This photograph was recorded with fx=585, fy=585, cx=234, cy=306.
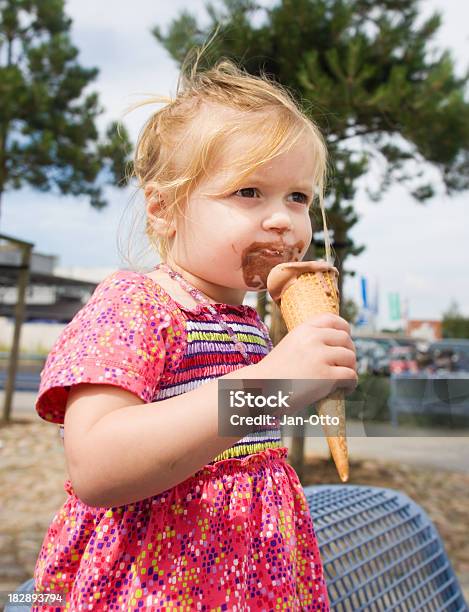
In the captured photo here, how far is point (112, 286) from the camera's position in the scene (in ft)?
2.85

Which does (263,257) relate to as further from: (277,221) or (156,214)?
(156,214)

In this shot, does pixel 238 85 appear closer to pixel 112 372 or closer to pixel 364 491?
pixel 112 372

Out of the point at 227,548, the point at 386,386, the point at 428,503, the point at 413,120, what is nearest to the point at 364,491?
the point at 227,548

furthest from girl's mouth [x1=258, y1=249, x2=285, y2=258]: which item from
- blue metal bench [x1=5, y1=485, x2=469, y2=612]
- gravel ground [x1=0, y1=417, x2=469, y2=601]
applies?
gravel ground [x1=0, y1=417, x2=469, y2=601]

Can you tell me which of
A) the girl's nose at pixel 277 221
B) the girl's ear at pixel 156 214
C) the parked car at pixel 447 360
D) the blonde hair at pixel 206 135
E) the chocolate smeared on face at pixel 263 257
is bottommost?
the chocolate smeared on face at pixel 263 257

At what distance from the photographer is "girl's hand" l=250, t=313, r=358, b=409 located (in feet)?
2.23

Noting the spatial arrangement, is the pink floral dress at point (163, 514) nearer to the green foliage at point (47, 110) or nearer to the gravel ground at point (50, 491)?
the gravel ground at point (50, 491)

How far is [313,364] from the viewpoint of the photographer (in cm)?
68

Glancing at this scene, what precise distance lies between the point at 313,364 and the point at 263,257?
0.86ft

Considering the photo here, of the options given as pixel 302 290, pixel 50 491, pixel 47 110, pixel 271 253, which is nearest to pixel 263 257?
pixel 271 253

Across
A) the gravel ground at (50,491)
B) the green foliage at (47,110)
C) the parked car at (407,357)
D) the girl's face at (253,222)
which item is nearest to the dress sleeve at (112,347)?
the girl's face at (253,222)

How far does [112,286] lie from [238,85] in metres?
0.45

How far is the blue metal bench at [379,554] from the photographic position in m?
1.52

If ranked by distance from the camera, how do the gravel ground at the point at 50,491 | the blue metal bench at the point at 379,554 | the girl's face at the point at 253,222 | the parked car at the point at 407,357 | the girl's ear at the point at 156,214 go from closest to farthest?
the girl's face at the point at 253,222 < the girl's ear at the point at 156,214 < the blue metal bench at the point at 379,554 < the gravel ground at the point at 50,491 < the parked car at the point at 407,357
